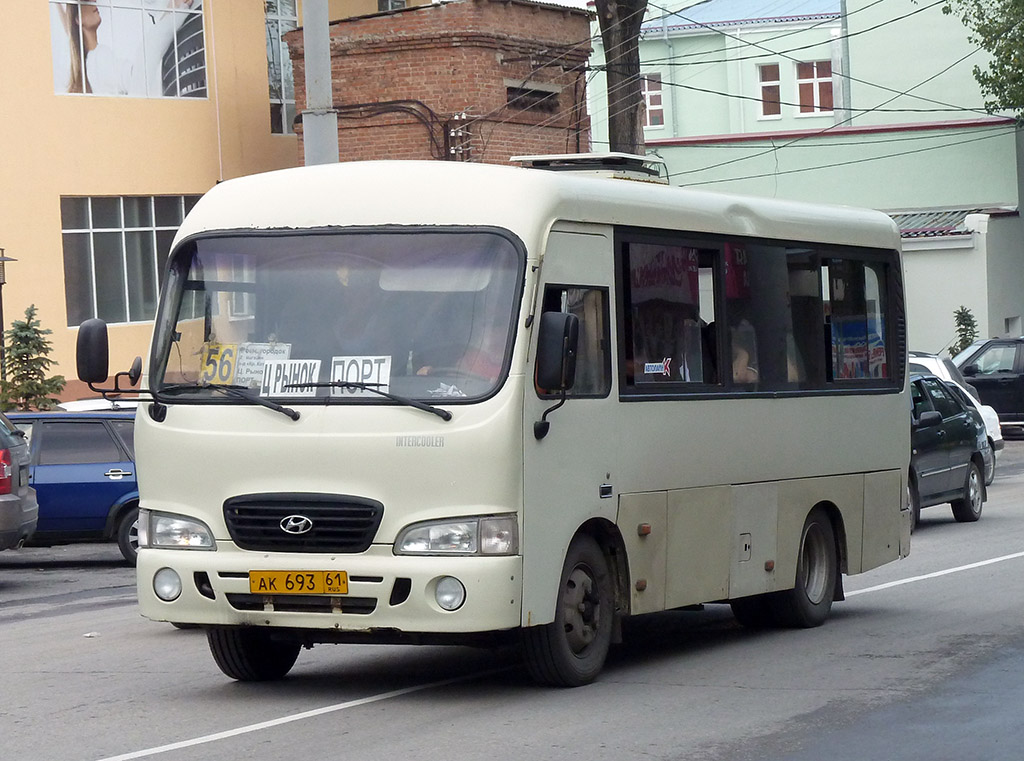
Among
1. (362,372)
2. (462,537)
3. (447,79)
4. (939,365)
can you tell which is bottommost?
(462,537)

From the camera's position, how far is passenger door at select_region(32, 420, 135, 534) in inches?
701

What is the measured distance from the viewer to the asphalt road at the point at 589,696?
7453mm

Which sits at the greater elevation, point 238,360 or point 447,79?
point 447,79

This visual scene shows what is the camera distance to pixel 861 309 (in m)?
12.4

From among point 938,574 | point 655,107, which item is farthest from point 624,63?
point 655,107

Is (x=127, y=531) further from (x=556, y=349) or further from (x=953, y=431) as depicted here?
(x=556, y=349)

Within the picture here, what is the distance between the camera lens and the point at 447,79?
31.1 m

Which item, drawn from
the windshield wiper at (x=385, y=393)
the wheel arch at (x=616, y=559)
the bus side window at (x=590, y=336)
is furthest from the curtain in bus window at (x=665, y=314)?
the windshield wiper at (x=385, y=393)

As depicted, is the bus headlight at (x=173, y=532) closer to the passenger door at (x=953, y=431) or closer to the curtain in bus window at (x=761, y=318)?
the curtain in bus window at (x=761, y=318)

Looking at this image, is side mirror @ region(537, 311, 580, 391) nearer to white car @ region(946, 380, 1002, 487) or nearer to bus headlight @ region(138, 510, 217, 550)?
bus headlight @ region(138, 510, 217, 550)

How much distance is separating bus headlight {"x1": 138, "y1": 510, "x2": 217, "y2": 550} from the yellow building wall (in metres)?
18.9

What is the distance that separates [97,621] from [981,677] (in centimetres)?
721

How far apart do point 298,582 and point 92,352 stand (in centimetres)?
156

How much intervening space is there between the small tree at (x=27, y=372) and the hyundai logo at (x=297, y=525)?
15.6 metres
